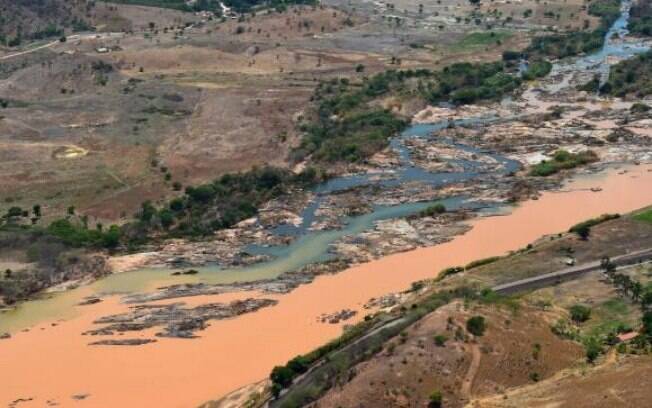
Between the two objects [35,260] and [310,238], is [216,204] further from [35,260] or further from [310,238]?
[35,260]

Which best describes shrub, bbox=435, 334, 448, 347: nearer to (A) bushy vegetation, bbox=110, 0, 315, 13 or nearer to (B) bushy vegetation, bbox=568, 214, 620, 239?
(B) bushy vegetation, bbox=568, 214, 620, 239

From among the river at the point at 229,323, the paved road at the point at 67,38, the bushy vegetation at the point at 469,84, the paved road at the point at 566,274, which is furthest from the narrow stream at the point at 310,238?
the paved road at the point at 67,38

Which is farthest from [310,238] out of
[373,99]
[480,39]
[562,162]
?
[480,39]

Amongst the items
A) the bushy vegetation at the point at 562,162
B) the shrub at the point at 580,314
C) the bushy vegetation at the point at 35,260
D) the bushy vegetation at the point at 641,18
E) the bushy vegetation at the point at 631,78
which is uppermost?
the bushy vegetation at the point at 641,18

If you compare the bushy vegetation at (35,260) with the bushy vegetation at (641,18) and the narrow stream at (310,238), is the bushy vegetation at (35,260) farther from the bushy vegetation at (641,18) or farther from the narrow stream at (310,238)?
the bushy vegetation at (641,18)

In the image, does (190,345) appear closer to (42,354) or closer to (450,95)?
(42,354)
